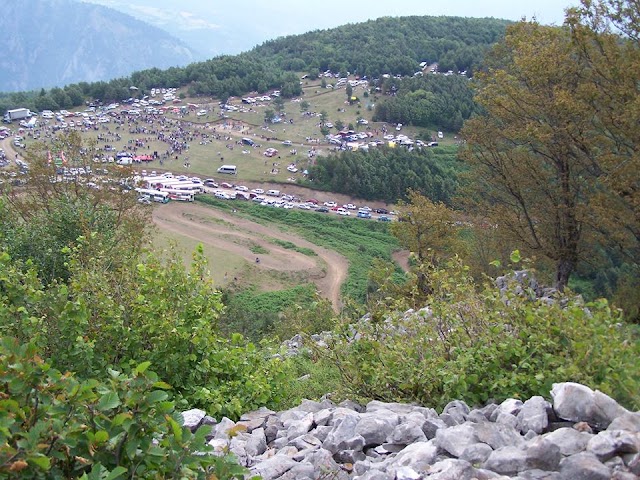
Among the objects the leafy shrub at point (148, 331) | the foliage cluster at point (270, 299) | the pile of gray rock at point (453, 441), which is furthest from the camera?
the foliage cluster at point (270, 299)

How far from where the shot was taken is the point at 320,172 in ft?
201

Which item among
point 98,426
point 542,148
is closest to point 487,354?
point 98,426

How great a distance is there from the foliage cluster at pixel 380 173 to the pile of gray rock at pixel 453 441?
51169mm

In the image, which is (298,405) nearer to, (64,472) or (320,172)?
(64,472)

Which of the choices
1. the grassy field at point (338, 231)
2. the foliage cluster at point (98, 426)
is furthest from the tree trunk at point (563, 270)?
the grassy field at point (338, 231)

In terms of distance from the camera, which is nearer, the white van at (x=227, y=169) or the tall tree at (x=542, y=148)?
the tall tree at (x=542, y=148)

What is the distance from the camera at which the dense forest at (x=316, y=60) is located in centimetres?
8894

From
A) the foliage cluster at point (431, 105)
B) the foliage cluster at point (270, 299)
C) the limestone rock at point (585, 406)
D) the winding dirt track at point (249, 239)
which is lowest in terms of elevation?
the foliage cluster at point (270, 299)

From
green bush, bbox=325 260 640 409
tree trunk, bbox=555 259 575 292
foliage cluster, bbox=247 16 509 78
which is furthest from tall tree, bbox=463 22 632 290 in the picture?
foliage cluster, bbox=247 16 509 78

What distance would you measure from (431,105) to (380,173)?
950 inches

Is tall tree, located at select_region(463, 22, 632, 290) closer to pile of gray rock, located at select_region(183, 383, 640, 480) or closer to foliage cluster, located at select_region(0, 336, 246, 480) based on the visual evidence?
pile of gray rock, located at select_region(183, 383, 640, 480)

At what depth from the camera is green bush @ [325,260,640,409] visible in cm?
580

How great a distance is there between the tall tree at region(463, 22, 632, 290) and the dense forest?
6759 centimetres

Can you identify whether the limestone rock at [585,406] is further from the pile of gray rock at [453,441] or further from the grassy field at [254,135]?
the grassy field at [254,135]
